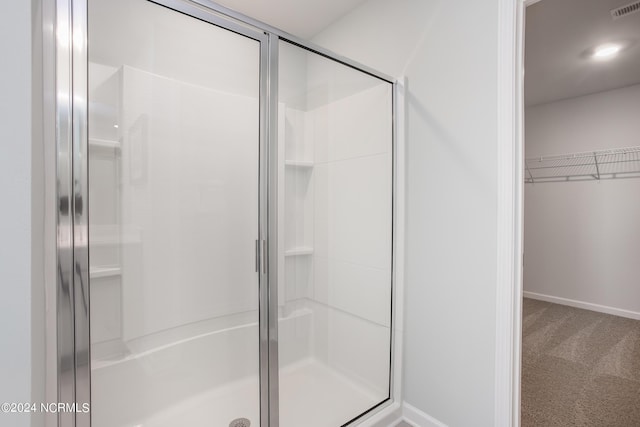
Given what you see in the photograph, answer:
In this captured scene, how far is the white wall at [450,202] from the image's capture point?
1.42 meters

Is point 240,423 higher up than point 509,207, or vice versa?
point 509,207

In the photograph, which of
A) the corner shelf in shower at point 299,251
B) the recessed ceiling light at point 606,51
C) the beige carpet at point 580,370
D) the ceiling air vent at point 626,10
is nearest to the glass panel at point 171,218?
the corner shelf in shower at point 299,251

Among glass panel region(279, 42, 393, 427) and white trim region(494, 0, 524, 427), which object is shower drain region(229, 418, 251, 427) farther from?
white trim region(494, 0, 524, 427)

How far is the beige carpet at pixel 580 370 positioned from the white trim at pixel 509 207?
667 mm

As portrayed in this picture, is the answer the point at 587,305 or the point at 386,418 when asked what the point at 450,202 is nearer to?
the point at 386,418

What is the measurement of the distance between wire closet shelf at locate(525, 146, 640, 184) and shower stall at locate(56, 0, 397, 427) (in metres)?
3.10

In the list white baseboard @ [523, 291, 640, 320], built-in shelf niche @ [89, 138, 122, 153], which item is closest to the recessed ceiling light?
white baseboard @ [523, 291, 640, 320]

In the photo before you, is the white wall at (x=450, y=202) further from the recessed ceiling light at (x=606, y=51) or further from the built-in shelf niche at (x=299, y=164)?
the recessed ceiling light at (x=606, y=51)

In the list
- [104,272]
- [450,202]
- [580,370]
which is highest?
[450,202]

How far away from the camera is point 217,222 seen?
5.00 ft

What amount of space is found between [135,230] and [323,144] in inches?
39.0

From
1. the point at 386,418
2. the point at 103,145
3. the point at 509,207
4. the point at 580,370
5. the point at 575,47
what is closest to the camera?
the point at 103,145
